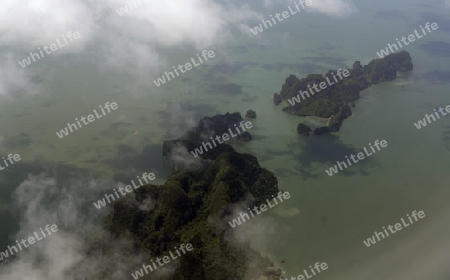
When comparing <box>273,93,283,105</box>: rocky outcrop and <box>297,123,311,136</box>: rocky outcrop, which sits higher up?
<box>273,93,283,105</box>: rocky outcrop

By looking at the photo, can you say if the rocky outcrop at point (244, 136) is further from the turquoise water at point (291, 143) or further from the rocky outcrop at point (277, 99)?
the rocky outcrop at point (277, 99)

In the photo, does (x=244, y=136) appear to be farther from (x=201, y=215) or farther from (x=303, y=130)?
(x=201, y=215)

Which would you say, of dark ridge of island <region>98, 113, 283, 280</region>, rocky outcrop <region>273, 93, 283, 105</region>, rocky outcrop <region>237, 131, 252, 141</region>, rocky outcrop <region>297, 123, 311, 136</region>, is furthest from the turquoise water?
dark ridge of island <region>98, 113, 283, 280</region>

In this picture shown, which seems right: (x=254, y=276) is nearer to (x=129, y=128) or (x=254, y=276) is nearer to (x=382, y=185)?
(x=382, y=185)

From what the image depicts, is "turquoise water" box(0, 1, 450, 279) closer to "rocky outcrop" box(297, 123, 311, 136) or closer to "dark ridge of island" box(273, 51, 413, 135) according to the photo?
"rocky outcrop" box(297, 123, 311, 136)

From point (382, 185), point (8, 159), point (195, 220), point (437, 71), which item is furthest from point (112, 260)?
point (437, 71)

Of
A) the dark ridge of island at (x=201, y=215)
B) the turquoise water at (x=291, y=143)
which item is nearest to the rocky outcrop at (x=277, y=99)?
the turquoise water at (x=291, y=143)
